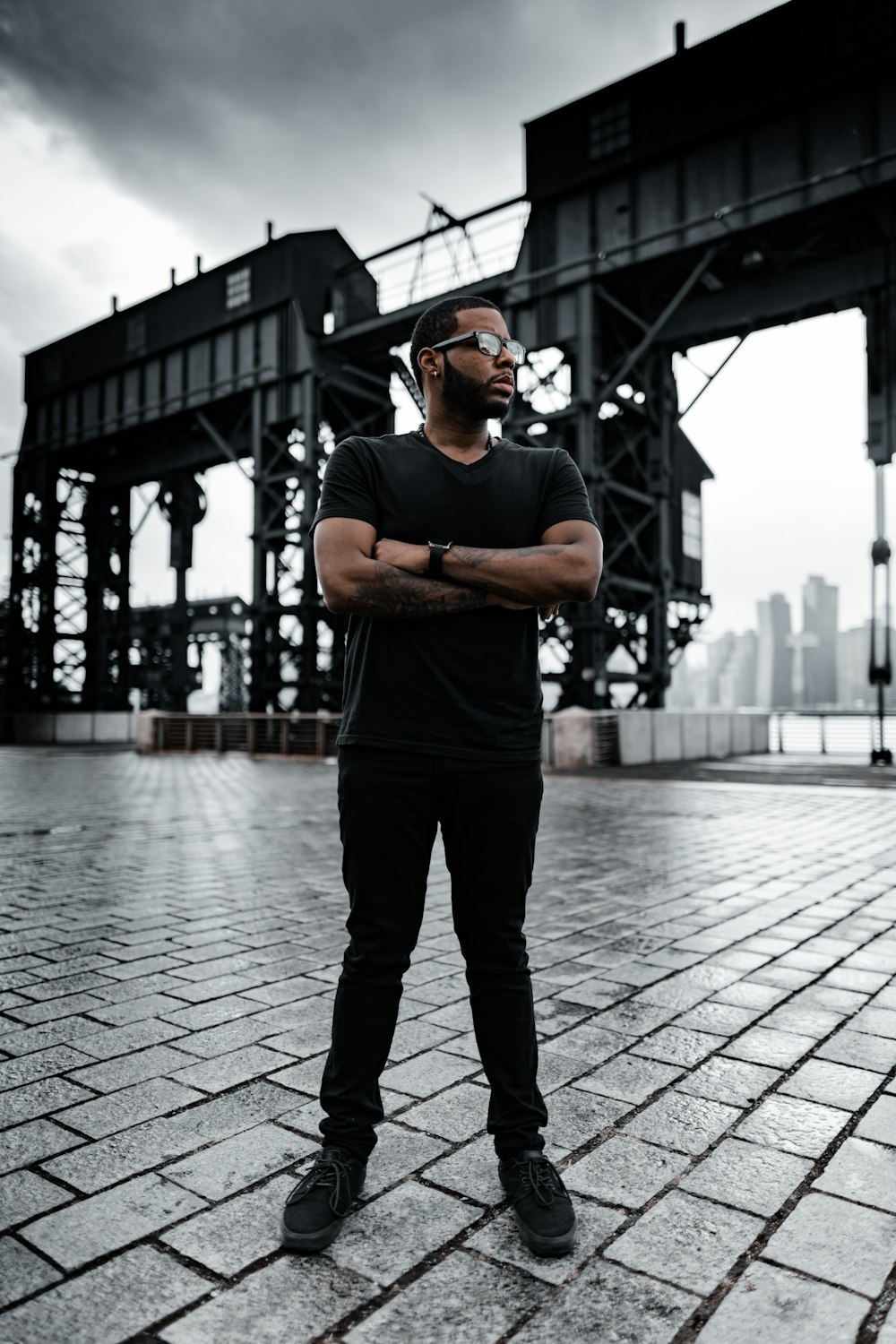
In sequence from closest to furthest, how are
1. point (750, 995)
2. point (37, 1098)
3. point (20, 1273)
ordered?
point (20, 1273), point (37, 1098), point (750, 995)

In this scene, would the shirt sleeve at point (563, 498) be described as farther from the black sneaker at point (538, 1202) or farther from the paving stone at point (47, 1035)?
the paving stone at point (47, 1035)

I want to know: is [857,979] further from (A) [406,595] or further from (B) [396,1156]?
(A) [406,595]

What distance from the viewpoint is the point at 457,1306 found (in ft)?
5.43

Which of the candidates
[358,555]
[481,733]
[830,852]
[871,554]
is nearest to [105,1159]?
[481,733]

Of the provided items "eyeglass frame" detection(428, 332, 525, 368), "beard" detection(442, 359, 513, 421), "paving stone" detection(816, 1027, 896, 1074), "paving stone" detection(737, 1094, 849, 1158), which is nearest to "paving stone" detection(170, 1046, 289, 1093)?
"paving stone" detection(737, 1094, 849, 1158)

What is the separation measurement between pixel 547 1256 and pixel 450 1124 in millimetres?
619

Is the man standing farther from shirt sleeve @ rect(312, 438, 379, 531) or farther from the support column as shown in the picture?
the support column

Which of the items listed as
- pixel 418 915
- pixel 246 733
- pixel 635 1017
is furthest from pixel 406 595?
pixel 246 733

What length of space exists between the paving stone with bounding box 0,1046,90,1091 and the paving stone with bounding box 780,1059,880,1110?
215 cm

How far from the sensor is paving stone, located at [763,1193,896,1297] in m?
1.75

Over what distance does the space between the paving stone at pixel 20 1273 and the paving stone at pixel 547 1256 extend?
0.83 m

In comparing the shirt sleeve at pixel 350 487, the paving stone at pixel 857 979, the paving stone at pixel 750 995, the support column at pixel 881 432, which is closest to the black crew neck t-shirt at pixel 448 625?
the shirt sleeve at pixel 350 487

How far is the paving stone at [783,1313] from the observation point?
157 centimetres

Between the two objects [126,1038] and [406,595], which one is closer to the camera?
[406,595]
